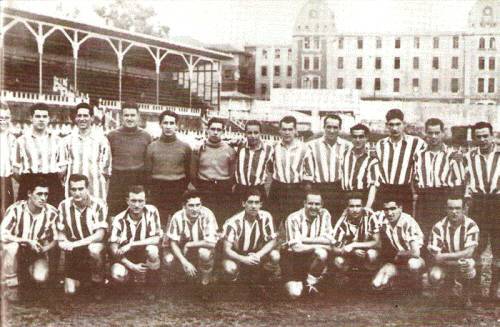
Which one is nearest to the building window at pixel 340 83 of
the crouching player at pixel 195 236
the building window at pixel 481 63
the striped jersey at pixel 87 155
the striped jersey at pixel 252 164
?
the building window at pixel 481 63

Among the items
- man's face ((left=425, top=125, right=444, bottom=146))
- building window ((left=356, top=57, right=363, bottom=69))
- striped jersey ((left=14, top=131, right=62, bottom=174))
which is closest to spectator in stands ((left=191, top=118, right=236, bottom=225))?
striped jersey ((left=14, top=131, right=62, bottom=174))

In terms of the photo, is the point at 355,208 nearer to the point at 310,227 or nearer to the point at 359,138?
the point at 310,227

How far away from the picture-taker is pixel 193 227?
428 cm

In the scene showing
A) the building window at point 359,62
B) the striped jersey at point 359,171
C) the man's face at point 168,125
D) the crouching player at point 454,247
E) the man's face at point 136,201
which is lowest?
the crouching player at point 454,247

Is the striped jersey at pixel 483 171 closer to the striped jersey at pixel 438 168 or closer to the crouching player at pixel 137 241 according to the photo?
the striped jersey at pixel 438 168

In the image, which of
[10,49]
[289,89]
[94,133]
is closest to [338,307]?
[94,133]

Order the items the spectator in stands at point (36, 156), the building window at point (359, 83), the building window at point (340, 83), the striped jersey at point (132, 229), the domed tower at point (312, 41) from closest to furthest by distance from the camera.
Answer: the striped jersey at point (132, 229) < the spectator in stands at point (36, 156) < the domed tower at point (312, 41) < the building window at point (359, 83) < the building window at point (340, 83)

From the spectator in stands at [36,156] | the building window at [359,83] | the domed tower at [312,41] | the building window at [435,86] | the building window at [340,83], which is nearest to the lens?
the spectator in stands at [36,156]

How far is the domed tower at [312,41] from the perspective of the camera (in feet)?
17.2

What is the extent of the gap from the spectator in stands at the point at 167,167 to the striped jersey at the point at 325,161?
93cm

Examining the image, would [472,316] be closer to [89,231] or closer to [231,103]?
[89,231]

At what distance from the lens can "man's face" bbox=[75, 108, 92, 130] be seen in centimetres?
440

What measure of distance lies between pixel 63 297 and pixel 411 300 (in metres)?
2.35

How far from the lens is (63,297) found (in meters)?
4.01
